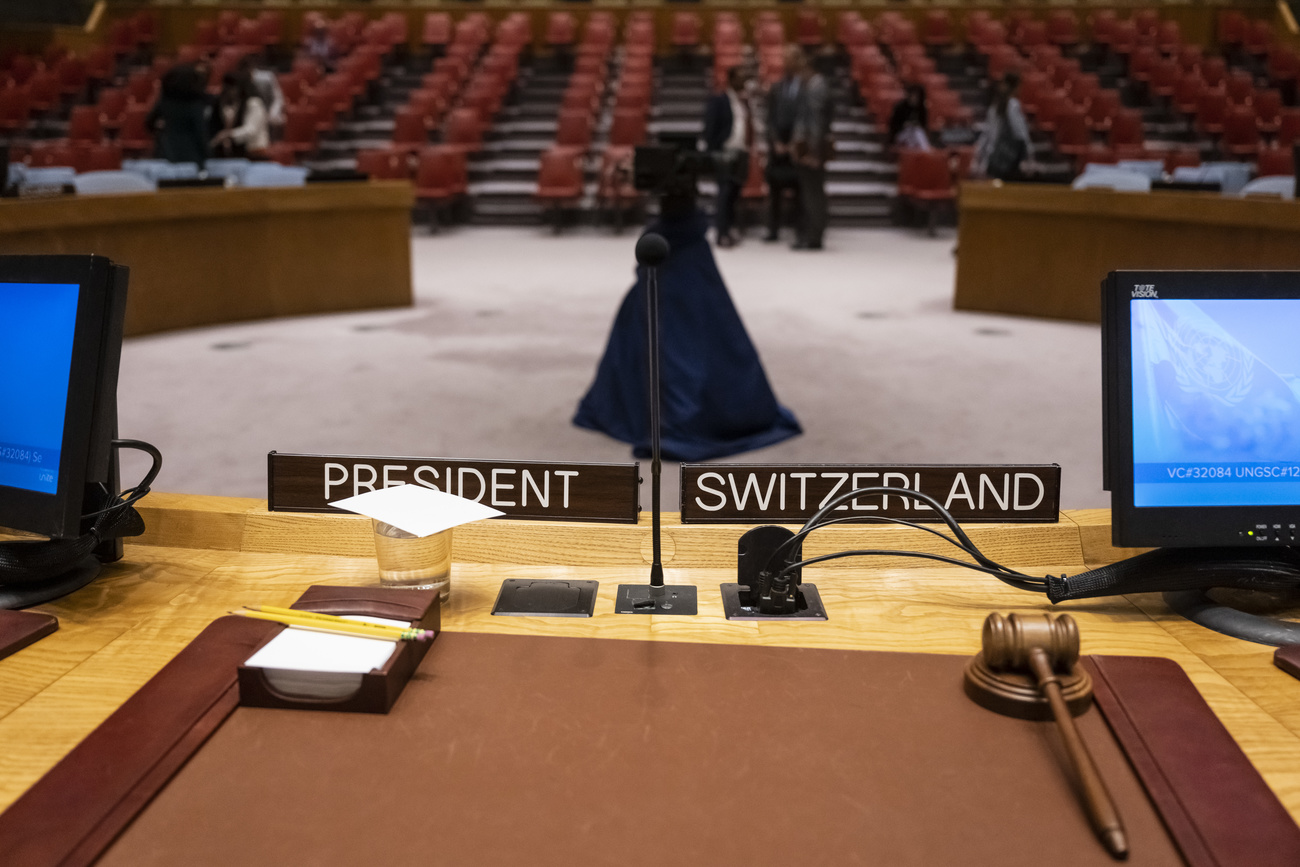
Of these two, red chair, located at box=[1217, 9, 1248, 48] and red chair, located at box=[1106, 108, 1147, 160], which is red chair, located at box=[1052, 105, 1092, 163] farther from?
red chair, located at box=[1217, 9, 1248, 48]

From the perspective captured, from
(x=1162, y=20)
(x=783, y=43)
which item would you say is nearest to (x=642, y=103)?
(x=783, y=43)

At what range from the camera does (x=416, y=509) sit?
121 centimetres

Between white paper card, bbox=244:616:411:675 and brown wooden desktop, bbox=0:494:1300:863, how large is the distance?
0.44 feet

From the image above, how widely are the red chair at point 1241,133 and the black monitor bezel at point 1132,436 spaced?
1084 centimetres

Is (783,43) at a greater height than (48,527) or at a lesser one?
greater

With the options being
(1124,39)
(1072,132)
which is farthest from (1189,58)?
(1072,132)

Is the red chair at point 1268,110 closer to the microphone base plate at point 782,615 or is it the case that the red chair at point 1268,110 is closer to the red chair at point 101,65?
the microphone base plate at point 782,615

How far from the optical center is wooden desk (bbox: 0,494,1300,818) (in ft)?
3.34

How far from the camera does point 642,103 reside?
1102cm

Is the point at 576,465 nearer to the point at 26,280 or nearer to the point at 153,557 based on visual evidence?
the point at 153,557

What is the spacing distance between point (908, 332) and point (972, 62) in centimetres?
817

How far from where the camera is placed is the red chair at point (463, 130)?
10539 mm

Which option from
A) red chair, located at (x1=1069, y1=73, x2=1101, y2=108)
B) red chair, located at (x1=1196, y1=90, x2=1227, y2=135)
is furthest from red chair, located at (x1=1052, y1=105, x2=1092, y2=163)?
red chair, located at (x1=1196, y1=90, x2=1227, y2=135)

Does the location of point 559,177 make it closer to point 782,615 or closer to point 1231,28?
point 782,615
